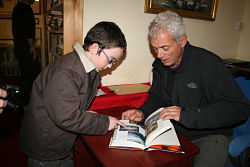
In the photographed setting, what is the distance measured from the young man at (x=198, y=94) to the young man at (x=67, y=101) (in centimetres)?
31

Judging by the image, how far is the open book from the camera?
969 mm

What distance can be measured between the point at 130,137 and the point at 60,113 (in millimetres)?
382

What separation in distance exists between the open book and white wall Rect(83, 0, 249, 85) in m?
0.96

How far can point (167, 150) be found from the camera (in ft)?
3.21

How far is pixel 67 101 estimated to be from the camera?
2.96ft

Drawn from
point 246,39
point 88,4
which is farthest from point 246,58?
point 88,4

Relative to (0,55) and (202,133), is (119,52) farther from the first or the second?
(0,55)

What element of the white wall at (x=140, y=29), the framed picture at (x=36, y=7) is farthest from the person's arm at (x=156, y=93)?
the framed picture at (x=36, y=7)

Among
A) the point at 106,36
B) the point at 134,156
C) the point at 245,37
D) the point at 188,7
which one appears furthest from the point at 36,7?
the point at 134,156

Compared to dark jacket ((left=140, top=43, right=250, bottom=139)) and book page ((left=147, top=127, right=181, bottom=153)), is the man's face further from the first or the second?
book page ((left=147, top=127, right=181, bottom=153))

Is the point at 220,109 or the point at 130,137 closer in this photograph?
the point at 130,137

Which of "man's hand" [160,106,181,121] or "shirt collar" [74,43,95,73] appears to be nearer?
"shirt collar" [74,43,95,73]

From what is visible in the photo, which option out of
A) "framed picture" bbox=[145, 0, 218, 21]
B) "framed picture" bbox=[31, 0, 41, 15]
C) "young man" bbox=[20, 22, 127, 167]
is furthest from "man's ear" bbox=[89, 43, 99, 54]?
"framed picture" bbox=[31, 0, 41, 15]

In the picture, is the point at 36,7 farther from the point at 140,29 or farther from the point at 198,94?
the point at 198,94
